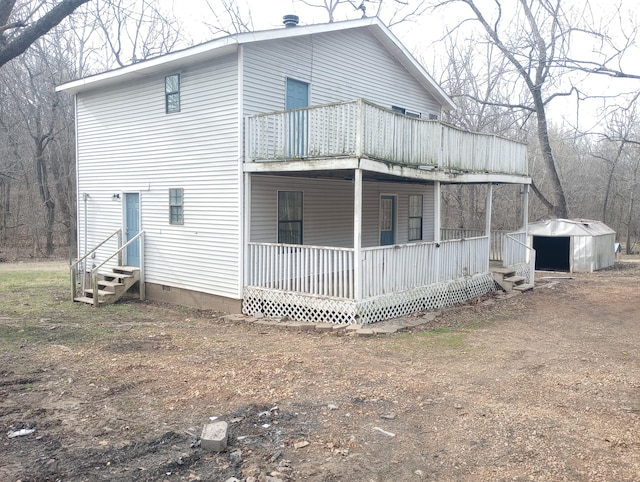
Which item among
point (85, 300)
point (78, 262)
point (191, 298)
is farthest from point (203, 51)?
point (85, 300)

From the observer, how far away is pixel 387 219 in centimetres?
1662

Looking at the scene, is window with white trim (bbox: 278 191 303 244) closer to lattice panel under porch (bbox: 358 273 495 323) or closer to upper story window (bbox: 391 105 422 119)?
lattice panel under porch (bbox: 358 273 495 323)

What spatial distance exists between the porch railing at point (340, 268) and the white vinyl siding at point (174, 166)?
0.78 metres

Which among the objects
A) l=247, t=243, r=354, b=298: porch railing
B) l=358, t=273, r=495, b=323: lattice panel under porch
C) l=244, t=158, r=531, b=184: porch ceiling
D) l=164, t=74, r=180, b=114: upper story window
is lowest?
l=358, t=273, r=495, b=323: lattice panel under porch

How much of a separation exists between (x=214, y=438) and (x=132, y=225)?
1074cm

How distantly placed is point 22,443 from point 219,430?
1911mm

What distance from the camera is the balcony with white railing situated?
10125mm

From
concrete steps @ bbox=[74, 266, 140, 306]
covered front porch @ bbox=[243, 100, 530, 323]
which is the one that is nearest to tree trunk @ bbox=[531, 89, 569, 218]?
covered front porch @ bbox=[243, 100, 530, 323]

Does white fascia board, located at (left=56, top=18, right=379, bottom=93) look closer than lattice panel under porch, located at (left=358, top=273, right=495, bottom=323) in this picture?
No

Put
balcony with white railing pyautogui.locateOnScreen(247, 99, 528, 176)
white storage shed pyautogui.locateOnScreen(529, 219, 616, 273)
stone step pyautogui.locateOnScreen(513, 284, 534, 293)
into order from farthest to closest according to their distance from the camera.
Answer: white storage shed pyautogui.locateOnScreen(529, 219, 616, 273) → stone step pyautogui.locateOnScreen(513, 284, 534, 293) → balcony with white railing pyautogui.locateOnScreen(247, 99, 528, 176)

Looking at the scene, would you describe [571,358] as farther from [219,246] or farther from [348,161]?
[219,246]

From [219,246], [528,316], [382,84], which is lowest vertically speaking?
[528,316]

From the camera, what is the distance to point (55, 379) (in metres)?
7.18

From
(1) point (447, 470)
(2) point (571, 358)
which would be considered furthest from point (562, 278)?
(1) point (447, 470)
